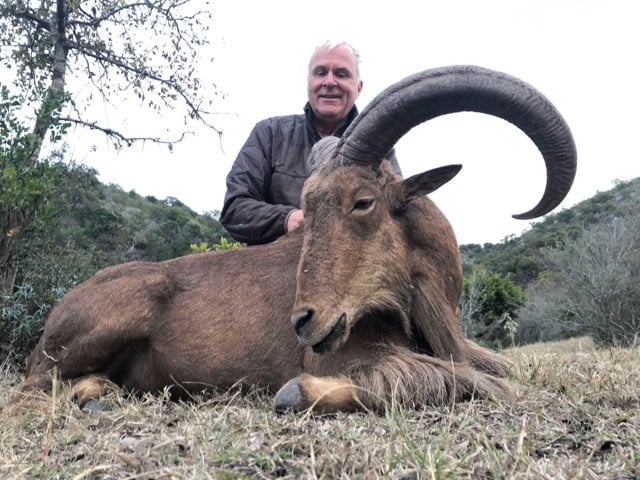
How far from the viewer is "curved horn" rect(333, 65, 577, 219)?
3492 mm

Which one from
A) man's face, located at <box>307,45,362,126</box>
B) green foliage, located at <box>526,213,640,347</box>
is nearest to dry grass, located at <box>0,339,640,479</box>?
man's face, located at <box>307,45,362,126</box>

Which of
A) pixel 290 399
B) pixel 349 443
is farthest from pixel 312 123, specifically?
A: pixel 349 443

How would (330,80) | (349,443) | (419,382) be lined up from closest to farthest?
(349,443) → (419,382) → (330,80)

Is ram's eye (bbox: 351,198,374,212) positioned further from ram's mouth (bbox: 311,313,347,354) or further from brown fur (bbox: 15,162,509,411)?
ram's mouth (bbox: 311,313,347,354)

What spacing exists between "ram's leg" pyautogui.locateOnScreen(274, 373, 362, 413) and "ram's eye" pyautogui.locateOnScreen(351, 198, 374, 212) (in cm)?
97

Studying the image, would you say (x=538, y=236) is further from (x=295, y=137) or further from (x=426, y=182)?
(x=426, y=182)

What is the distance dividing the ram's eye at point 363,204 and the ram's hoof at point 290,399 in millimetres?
1008

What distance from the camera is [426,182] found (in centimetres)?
363

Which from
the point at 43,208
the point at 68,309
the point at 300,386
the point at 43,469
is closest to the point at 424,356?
the point at 300,386

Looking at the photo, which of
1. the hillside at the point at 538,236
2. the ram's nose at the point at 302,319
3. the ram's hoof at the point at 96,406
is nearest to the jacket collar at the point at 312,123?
the ram's nose at the point at 302,319

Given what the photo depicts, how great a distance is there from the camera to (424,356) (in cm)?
344

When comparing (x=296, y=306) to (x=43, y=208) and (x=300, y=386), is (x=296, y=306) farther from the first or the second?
(x=43, y=208)

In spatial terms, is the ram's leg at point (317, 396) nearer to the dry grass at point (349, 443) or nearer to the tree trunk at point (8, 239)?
the dry grass at point (349, 443)

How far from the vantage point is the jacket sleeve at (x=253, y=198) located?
195 inches
